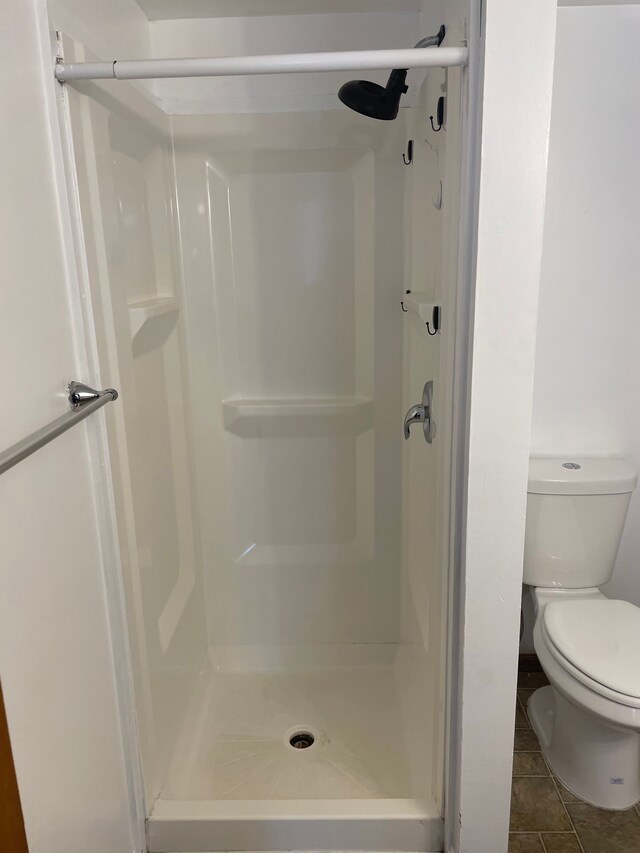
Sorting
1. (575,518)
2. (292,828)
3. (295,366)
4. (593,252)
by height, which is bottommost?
(292,828)

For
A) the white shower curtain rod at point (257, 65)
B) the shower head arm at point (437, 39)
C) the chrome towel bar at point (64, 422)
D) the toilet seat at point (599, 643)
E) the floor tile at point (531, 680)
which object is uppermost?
the shower head arm at point (437, 39)

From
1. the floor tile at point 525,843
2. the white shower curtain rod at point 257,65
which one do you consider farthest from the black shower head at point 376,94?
the floor tile at point 525,843

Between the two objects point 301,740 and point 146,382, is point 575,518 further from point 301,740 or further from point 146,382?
point 146,382

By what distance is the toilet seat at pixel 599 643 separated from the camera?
5.05 feet

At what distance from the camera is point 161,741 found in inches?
64.0

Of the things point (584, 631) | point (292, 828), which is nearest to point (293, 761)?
point (292, 828)

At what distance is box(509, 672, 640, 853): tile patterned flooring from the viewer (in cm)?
160

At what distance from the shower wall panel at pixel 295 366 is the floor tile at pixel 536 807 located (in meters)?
0.58

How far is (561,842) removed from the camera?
161 cm

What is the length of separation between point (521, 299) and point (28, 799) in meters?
1.10

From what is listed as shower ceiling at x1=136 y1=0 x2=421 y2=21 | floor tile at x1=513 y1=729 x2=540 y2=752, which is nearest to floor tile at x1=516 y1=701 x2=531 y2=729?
floor tile at x1=513 y1=729 x2=540 y2=752

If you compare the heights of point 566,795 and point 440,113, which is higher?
point 440,113

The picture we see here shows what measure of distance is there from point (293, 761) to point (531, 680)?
851mm

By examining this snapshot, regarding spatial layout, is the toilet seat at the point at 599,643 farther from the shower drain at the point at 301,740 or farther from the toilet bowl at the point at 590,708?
the shower drain at the point at 301,740
